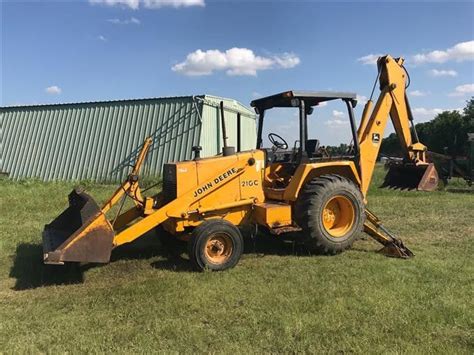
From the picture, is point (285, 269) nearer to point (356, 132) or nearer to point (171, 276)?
point (171, 276)

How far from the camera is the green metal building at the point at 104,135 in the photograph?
19.4m

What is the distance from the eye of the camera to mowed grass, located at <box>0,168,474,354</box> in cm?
434

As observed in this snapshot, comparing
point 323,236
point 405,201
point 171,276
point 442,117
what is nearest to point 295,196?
point 323,236

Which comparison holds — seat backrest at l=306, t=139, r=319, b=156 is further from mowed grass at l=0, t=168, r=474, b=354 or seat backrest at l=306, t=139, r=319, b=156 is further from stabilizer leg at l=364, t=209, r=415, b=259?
mowed grass at l=0, t=168, r=474, b=354

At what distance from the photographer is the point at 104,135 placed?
20.5 metres

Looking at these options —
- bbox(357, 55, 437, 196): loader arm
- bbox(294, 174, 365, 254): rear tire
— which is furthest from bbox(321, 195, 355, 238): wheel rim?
bbox(357, 55, 437, 196): loader arm

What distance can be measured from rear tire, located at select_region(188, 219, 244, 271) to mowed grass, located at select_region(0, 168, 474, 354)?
0.16 metres

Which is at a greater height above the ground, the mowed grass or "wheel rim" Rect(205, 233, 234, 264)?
"wheel rim" Rect(205, 233, 234, 264)

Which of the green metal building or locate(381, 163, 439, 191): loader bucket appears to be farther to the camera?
the green metal building

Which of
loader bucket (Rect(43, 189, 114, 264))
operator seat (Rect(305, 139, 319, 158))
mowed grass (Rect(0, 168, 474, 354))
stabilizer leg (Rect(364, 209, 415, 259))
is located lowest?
mowed grass (Rect(0, 168, 474, 354))

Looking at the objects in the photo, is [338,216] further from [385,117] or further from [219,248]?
[219,248]

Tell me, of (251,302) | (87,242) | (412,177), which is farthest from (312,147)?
(87,242)

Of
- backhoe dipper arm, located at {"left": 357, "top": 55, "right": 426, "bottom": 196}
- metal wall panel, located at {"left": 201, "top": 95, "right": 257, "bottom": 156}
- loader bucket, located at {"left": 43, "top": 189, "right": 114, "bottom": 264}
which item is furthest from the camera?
metal wall panel, located at {"left": 201, "top": 95, "right": 257, "bottom": 156}

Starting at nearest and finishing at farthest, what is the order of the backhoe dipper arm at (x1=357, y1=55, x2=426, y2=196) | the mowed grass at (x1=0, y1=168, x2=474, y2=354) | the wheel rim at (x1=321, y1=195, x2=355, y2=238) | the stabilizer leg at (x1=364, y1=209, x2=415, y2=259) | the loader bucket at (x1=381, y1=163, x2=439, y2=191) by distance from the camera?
1. the mowed grass at (x1=0, y1=168, x2=474, y2=354)
2. the stabilizer leg at (x1=364, y1=209, x2=415, y2=259)
3. the wheel rim at (x1=321, y1=195, x2=355, y2=238)
4. the backhoe dipper arm at (x1=357, y1=55, x2=426, y2=196)
5. the loader bucket at (x1=381, y1=163, x2=439, y2=191)
